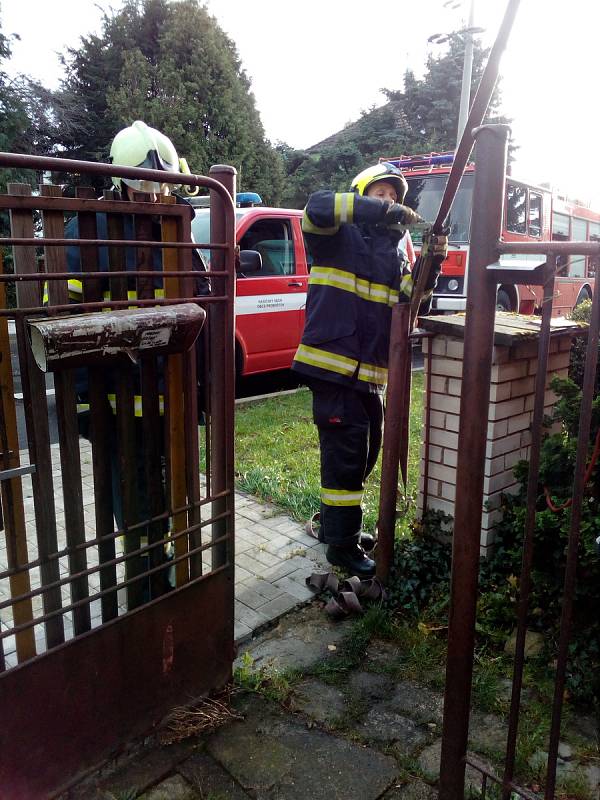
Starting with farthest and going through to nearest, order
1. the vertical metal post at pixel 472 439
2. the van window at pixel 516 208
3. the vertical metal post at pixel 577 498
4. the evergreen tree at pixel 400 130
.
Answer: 1. the evergreen tree at pixel 400 130
2. the van window at pixel 516 208
3. the vertical metal post at pixel 472 439
4. the vertical metal post at pixel 577 498

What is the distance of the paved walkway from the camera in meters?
2.72

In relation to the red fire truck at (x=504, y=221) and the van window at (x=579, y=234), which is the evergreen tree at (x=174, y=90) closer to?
the red fire truck at (x=504, y=221)

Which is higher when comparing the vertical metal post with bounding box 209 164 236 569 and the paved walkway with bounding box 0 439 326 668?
the vertical metal post with bounding box 209 164 236 569

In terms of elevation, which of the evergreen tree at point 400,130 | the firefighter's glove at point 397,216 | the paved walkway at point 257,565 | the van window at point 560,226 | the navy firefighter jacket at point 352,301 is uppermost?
the evergreen tree at point 400,130

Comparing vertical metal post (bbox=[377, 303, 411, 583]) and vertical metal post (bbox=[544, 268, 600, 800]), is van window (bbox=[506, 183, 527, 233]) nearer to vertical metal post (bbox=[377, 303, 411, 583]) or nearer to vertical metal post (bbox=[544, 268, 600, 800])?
vertical metal post (bbox=[377, 303, 411, 583])

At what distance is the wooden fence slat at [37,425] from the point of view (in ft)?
5.12

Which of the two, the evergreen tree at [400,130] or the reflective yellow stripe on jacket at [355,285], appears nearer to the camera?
the reflective yellow stripe on jacket at [355,285]

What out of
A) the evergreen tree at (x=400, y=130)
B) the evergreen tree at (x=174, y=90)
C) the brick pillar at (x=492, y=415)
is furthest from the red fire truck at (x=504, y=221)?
the evergreen tree at (x=400, y=130)

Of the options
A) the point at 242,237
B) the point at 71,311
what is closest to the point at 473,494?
the point at 71,311

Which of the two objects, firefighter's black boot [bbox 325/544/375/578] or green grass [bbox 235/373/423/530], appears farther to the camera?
green grass [bbox 235/373/423/530]

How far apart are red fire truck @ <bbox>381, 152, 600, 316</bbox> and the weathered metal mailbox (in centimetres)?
739

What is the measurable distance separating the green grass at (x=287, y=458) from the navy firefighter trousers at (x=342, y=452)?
67 cm

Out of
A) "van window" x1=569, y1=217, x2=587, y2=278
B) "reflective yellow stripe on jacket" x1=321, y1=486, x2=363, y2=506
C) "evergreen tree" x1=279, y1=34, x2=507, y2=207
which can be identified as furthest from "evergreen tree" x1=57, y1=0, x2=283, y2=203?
"reflective yellow stripe on jacket" x1=321, y1=486, x2=363, y2=506

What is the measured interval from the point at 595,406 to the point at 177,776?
5.95 ft
